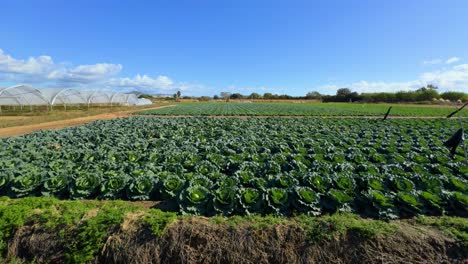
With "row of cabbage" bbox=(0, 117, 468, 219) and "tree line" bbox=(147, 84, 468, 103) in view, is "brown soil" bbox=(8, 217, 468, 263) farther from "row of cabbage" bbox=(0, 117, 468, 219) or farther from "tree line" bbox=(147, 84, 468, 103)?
"tree line" bbox=(147, 84, 468, 103)

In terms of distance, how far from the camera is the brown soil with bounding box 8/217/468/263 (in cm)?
372

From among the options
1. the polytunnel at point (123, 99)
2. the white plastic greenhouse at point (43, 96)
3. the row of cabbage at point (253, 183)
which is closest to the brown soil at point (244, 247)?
the row of cabbage at point (253, 183)

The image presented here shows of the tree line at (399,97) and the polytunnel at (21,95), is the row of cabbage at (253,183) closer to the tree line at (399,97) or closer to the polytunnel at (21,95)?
the polytunnel at (21,95)

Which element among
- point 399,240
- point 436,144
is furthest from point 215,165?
point 436,144

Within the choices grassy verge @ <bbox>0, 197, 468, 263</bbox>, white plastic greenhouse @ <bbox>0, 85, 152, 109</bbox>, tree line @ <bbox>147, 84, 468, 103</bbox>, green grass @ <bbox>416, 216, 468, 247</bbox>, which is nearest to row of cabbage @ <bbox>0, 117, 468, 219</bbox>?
green grass @ <bbox>416, 216, 468, 247</bbox>

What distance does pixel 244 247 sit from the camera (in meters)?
3.82

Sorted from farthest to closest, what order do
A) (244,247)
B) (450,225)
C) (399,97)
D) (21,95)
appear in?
1. (399,97)
2. (21,95)
3. (450,225)
4. (244,247)

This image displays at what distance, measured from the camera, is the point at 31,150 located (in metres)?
8.66

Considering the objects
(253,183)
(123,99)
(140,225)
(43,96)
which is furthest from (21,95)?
(253,183)

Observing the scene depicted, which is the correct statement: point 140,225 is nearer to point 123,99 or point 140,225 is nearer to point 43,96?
point 43,96

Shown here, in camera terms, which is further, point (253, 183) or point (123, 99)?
point (123, 99)

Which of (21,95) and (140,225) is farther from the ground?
(21,95)

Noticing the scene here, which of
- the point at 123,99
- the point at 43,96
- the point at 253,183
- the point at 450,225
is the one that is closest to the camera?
the point at 450,225

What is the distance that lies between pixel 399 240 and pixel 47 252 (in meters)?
5.52
